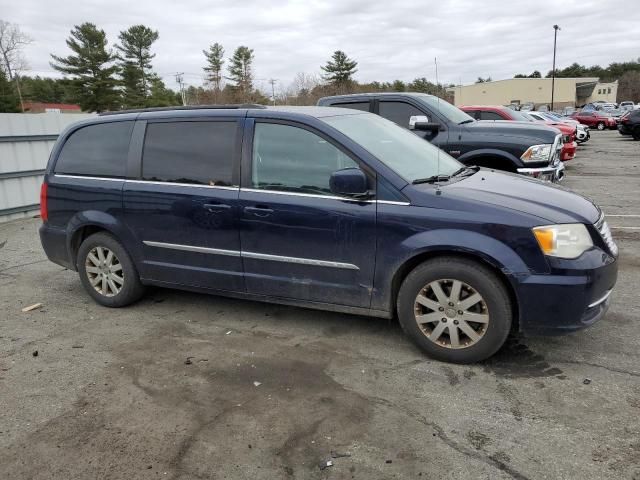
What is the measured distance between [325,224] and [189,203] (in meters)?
1.26

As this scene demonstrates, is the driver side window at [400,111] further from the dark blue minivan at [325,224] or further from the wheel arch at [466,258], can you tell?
the wheel arch at [466,258]

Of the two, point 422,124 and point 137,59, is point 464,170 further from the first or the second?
point 137,59

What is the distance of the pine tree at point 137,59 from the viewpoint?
59.9 m

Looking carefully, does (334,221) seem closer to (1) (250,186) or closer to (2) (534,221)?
(1) (250,186)

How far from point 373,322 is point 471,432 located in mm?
1678

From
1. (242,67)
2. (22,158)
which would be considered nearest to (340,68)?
(242,67)

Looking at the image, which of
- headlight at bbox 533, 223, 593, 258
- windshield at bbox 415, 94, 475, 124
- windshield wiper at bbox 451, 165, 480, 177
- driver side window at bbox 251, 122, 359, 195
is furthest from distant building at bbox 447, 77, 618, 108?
headlight at bbox 533, 223, 593, 258

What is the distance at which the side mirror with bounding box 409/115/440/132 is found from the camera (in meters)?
7.58

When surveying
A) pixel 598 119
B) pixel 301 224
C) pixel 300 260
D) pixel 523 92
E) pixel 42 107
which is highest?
pixel 42 107

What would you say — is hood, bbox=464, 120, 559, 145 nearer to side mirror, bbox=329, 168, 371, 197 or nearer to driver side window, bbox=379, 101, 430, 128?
driver side window, bbox=379, 101, 430, 128

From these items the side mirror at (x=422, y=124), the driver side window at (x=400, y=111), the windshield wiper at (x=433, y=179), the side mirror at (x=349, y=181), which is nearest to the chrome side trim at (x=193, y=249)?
the side mirror at (x=349, y=181)

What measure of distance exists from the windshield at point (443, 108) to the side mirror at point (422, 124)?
315mm

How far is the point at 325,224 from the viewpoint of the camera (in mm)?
3914

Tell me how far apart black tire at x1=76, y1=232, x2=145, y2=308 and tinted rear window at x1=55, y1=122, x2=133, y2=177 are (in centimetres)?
63
